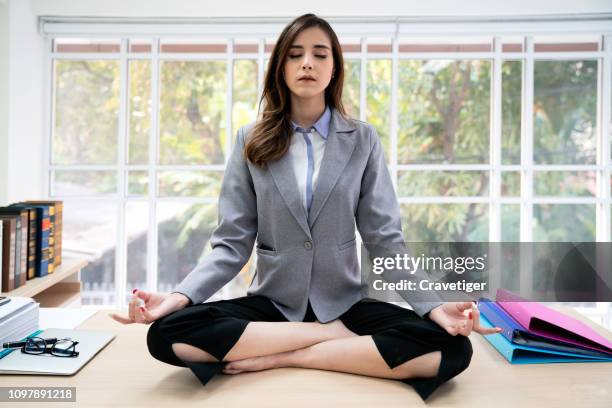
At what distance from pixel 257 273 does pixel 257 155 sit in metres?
0.44

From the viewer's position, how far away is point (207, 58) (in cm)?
351

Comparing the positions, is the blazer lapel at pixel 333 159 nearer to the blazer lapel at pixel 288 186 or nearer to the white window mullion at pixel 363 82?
the blazer lapel at pixel 288 186

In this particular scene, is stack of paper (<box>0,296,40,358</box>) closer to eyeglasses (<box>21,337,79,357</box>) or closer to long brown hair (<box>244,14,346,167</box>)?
eyeglasses (<box>21,337,79,357</box>)

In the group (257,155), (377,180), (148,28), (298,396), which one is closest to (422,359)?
(298,396)

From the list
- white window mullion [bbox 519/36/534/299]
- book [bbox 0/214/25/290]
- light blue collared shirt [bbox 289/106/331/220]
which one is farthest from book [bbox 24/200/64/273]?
white window mullion [bbox 519/36/534/299]

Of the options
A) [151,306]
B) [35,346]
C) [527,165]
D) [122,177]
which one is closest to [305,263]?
[151,306]

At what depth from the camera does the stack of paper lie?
166cm

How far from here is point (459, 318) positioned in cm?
153

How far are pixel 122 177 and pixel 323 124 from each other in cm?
209

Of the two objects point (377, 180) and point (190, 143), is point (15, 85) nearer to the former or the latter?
point (190, 143)

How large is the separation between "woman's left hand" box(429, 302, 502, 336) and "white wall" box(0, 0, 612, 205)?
2.27m

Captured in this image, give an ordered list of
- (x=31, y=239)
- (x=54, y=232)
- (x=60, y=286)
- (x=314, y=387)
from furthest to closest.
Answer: (x=60, y=286), (x=54, y=232), (x=31, y=239), (x=314, y=387)

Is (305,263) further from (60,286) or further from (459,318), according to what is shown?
(60,286)

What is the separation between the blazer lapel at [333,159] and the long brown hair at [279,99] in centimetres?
11
